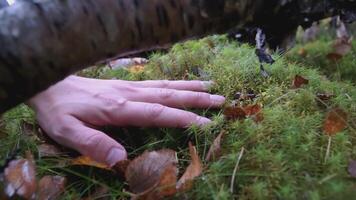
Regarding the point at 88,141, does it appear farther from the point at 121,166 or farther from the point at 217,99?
the point at 217,99

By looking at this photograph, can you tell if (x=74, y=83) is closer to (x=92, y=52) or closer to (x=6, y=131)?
(x=6, y=131)

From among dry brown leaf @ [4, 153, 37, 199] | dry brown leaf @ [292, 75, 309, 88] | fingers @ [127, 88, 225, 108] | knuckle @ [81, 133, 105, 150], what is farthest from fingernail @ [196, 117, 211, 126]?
dry brown leaf @ [4, 153, 37, 199]

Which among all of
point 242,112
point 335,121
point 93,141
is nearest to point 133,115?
point 93,141

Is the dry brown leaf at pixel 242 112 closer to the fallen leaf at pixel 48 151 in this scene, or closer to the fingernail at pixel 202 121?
the fingernail at pixel 202 121

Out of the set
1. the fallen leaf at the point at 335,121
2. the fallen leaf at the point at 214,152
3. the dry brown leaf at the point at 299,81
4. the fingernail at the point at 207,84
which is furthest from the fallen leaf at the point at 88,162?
the dry brown leaf at the point at 299,81

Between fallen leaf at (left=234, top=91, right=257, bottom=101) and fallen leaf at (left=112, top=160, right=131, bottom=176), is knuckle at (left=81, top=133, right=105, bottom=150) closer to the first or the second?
fallen leaf at (left=112, top=160, right=131, bottom=176)

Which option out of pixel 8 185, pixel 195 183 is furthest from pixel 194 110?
pixel 8 185

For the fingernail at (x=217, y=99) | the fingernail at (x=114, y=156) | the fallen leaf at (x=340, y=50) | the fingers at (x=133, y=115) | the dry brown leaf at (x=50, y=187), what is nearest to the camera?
the dry brown leaf at (x=50, y=187)
